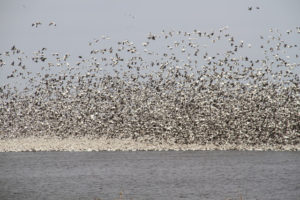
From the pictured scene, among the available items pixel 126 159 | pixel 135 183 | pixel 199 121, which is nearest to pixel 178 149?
pixel 199 121

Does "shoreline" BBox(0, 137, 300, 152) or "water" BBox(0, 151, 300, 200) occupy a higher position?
"water" BBox(0, 151, 300, 200)

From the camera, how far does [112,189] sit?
3800cm

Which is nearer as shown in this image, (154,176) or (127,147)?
(154,176)

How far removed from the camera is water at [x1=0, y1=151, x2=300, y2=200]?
35625mm

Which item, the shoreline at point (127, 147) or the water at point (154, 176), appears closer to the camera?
the water at point (154, 176)

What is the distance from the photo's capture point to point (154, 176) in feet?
151

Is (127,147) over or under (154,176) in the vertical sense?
under

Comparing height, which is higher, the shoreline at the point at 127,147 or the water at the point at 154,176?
the water at the point at 154,176

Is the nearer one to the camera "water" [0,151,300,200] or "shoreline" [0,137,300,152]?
"water" [0,151,300,200]

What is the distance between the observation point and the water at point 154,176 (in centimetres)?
3562

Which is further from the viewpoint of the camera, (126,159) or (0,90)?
(0,90)

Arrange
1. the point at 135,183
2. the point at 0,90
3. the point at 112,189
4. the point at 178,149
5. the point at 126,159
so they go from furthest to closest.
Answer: the point at 0,90 → the point at 178,149 → the point at 126,159 → the point at 135,183 → the point at 112,189

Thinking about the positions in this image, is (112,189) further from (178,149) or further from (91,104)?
(91,104)

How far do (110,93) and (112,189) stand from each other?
5133 centimetres
